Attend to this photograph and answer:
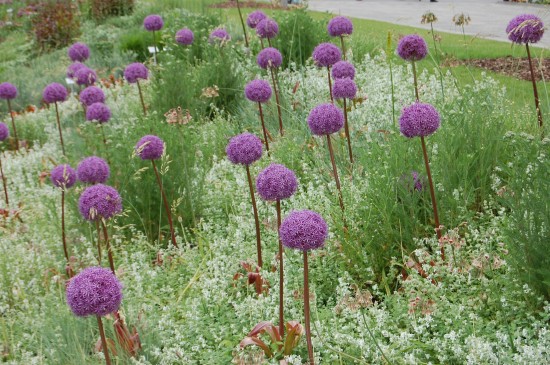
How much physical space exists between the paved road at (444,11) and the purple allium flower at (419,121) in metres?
6.10

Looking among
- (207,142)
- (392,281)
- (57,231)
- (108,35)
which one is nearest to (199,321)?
(392,281)

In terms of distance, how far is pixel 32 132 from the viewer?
28.8 ft

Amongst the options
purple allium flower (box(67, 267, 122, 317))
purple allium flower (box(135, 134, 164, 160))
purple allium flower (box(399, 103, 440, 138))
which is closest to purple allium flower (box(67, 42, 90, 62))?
purple allium flower (box(135, 134, 164, 160))

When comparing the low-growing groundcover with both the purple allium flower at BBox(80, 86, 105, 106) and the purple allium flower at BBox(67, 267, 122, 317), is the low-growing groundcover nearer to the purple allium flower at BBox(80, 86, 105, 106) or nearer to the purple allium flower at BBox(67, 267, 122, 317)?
the purple allium flower at BBox(80, 86, 105, 106)

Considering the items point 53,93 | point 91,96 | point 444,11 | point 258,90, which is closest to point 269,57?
point 258,90

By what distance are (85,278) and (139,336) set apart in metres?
0.99

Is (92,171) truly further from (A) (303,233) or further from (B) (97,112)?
(A) (303,233)

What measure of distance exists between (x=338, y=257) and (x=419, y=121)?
1084 mm

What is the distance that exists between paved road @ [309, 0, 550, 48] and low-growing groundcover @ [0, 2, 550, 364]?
5053mm

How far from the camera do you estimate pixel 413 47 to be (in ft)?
14.6

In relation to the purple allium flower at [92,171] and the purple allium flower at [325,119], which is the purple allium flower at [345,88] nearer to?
the purple allium flower at [325,119]

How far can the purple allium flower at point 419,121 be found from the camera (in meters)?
3.38

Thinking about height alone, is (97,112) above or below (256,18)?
below

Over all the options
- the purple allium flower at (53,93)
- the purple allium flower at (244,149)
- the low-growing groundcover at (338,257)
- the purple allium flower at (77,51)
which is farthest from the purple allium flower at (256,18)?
the purple allium flower at (244,149)
